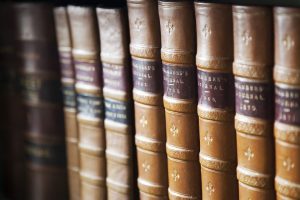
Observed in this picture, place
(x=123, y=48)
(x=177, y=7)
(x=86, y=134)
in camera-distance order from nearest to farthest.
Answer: (x=177, y=7) < (x=123, y=48) < (x=86, y=134)

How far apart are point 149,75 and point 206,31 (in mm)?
151

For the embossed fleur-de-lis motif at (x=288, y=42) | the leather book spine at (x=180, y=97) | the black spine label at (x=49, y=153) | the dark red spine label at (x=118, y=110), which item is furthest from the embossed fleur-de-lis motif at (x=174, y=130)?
the black spine label at (x=49, y=153)

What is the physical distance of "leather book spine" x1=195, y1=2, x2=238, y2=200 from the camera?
33.8 inches

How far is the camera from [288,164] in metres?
0.81

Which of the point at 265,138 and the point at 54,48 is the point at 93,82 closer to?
the point at 54,48

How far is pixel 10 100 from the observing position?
1343mm

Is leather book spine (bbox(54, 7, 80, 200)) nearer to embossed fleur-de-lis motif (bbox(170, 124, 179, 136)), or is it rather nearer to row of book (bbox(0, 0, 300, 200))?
row of book (bbox(0, 0, 300, 200))

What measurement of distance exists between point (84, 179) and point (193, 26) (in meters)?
0.40

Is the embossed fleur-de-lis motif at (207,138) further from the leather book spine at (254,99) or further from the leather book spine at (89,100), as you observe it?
the leather book spine at (89,100)

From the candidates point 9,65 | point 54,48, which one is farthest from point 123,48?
point 9,65

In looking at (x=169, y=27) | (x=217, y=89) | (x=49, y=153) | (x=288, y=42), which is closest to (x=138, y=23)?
(x=169, y=27)

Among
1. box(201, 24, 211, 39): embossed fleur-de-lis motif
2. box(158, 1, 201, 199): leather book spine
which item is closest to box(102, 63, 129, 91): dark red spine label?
box(158, 1, 201, 199): leather book spine

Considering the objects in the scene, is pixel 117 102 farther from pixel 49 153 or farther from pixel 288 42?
pixel 288 42

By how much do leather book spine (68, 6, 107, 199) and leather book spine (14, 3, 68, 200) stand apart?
10 centimetres
